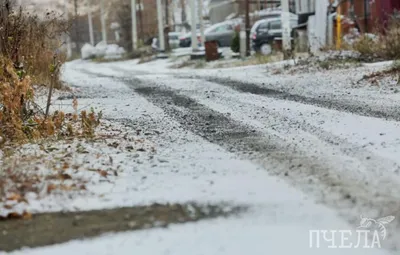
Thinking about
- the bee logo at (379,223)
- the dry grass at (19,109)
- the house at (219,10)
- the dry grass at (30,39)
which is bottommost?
the bee logo at (379,223)

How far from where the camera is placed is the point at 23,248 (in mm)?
2619

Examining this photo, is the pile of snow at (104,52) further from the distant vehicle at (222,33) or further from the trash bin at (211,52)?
the trash bin at (211,52)

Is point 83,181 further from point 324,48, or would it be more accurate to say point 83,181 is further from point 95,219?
point 324,48

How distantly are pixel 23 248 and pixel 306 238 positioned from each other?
1448 mm

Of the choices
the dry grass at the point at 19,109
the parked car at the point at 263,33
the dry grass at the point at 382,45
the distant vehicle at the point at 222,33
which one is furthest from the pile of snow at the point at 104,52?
the dry grass at the point at 19,109

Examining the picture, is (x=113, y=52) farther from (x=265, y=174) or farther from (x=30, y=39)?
(x=265, y=174)

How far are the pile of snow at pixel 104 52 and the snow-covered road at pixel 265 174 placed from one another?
2677cm

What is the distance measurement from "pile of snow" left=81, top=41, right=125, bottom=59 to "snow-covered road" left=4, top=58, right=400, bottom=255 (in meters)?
26.8

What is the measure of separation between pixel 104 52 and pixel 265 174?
3300 centimetres

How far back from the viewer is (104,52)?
3531cm

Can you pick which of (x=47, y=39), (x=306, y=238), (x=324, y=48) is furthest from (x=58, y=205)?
(x=324, y=48)

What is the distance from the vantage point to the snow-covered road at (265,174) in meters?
2.65

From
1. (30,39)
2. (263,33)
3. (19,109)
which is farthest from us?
(263,33)

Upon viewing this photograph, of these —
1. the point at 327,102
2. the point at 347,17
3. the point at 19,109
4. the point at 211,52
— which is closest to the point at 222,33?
the point at 211,52
